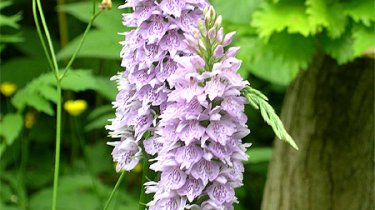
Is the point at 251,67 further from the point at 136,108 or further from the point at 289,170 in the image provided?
the point at 136,108

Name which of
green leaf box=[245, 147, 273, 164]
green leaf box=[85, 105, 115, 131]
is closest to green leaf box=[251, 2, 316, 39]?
green leaf box=[245, 147, 273, 164]

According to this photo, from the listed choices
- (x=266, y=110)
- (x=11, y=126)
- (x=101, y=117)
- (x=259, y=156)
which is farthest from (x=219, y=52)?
(x=101, y=117)

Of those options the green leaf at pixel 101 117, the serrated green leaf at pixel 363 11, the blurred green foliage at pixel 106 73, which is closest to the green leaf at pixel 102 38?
the blurred green foliage at pixel 106 73

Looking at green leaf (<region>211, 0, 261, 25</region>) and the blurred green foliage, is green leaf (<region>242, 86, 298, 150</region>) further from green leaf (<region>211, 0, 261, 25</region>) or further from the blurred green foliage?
green leaf (<region>211, 0, 261, 25</region>)

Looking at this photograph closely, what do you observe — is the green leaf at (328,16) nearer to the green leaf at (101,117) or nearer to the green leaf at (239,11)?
the green leaf at (239,11)

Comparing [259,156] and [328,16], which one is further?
[259,156]

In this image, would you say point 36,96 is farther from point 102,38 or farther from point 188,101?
point 188,101
